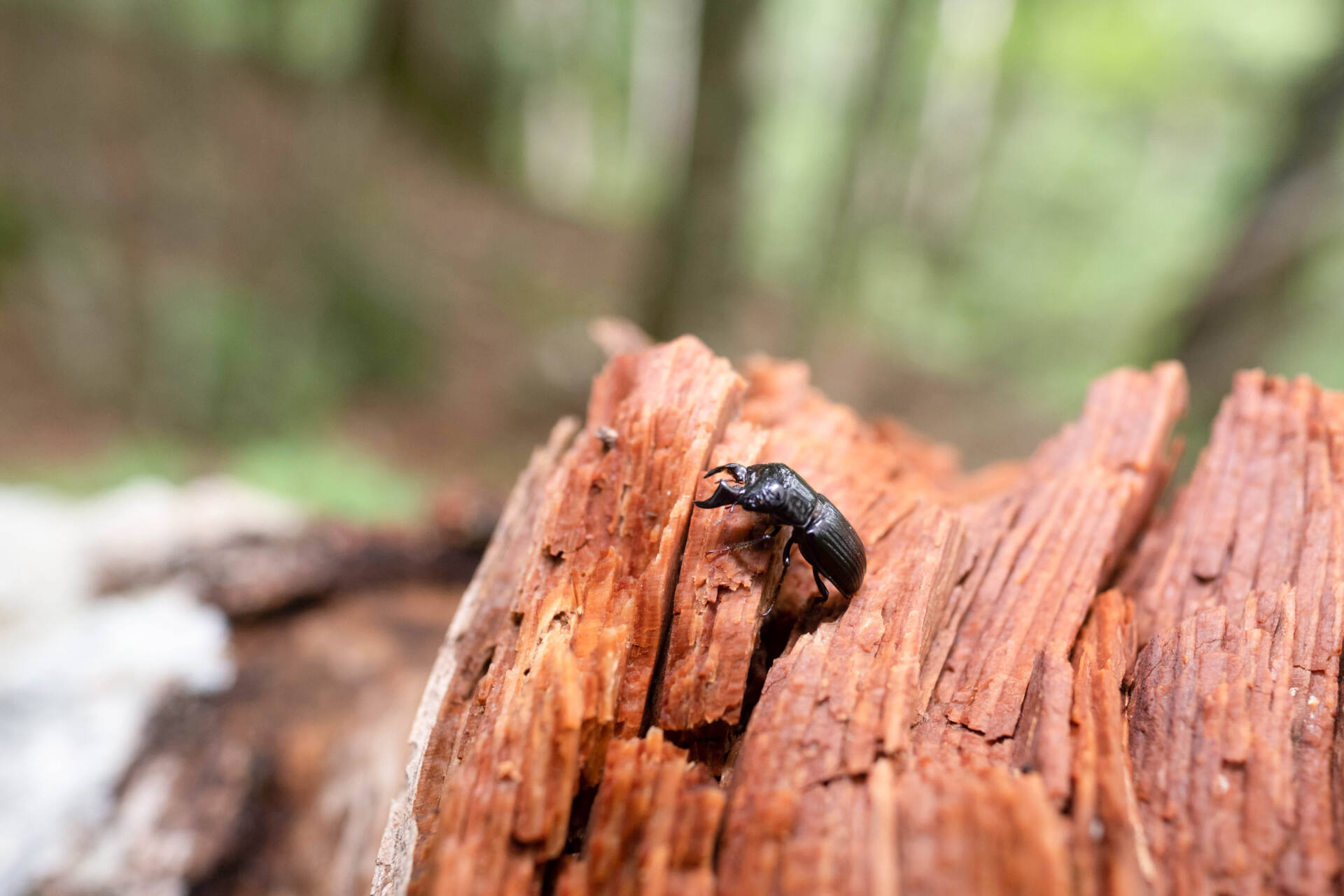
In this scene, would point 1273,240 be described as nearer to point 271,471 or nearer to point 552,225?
point 271,471

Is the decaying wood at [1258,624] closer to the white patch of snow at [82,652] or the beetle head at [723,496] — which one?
the beetle head at [723,496]

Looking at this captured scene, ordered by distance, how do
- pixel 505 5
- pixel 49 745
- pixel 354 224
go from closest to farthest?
pixel 49 745, pixel 354 224, pixel 505 5

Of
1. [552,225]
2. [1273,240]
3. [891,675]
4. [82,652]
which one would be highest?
[552,225]

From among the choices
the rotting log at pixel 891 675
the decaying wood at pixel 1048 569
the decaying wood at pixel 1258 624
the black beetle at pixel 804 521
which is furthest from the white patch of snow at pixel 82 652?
the decaying wood at pixel 1258 624

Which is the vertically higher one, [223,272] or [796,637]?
[223,272]

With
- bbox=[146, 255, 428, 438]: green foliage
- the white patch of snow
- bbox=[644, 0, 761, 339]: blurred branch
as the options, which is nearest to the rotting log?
the white patch of snow

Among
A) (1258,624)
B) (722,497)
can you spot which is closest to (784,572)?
(722,497)

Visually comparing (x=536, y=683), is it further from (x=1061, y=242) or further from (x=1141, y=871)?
(x=1061, y=242)

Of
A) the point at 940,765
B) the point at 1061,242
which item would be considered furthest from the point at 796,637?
the point at 1061,242
